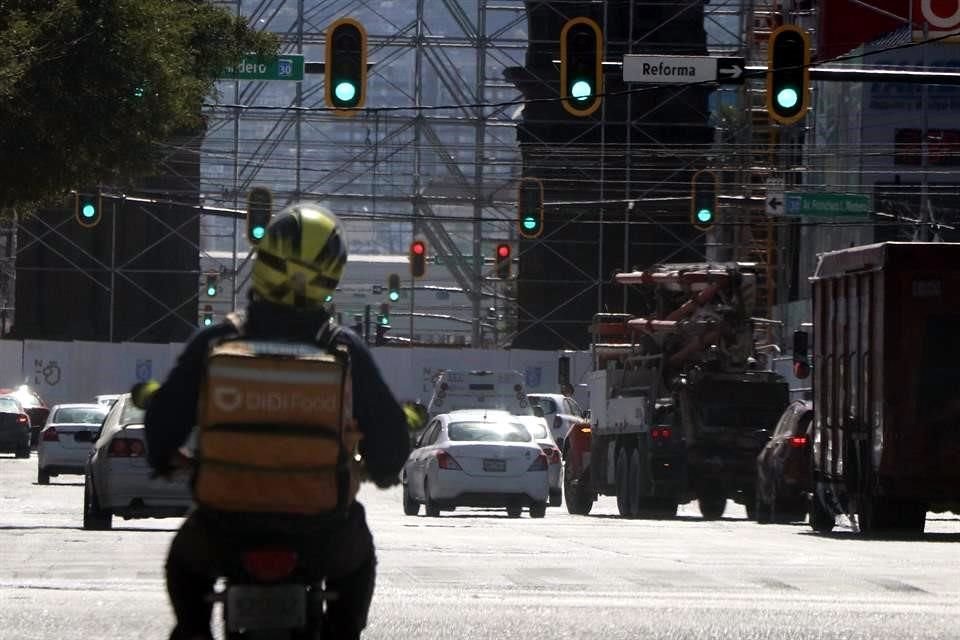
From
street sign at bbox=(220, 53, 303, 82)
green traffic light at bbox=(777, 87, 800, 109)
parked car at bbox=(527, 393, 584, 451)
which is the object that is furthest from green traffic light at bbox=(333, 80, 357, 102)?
parked car at bbox=(527, 393, 584, 451)

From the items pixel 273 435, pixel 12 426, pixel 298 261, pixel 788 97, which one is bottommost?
pixel 12 426

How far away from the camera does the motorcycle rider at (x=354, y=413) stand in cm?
595

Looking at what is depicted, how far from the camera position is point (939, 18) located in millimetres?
30906

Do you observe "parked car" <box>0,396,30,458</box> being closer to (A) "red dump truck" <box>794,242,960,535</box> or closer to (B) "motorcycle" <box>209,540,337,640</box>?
(A) "red dump truck" <box>794,242,960,535</box>

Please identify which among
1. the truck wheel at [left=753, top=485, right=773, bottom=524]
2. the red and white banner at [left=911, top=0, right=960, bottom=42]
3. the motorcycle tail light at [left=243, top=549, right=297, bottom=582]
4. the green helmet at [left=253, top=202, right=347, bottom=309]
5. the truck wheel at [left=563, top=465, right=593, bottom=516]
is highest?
the red and white banner at [left=911, top=0, right=960, bottom=42]

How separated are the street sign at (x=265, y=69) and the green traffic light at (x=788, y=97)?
8.31 meters

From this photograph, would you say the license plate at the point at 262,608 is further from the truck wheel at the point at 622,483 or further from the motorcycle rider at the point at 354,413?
the truck wheel at the point at 622,483

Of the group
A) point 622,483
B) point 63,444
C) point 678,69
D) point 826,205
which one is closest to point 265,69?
point 622,483

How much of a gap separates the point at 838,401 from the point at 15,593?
498 inches

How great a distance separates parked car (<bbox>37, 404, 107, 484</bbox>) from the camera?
3677cm

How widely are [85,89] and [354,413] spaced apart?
64.1ft

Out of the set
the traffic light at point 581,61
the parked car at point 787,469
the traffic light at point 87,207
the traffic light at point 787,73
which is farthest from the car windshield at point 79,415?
the traffic light at point 787,73

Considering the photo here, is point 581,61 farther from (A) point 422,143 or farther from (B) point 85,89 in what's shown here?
(A) point 422,143

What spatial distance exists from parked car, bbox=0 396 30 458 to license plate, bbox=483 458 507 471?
21115 mm
